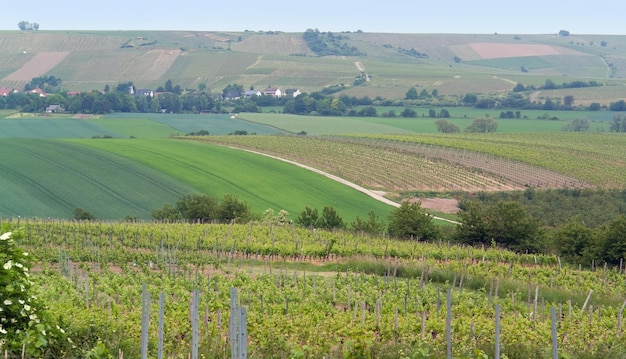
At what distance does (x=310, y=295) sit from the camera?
30.8m

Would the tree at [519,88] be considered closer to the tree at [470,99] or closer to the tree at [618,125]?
the tree at [470,99]

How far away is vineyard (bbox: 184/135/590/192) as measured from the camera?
280 feet

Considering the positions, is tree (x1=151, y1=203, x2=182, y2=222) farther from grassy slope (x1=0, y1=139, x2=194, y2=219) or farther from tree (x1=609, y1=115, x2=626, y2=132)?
tree (x1=609, y1=115, x2=626, y2=132)

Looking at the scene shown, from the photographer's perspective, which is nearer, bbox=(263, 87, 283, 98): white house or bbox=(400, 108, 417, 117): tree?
bbox=(400, 108, 417, 117): tree

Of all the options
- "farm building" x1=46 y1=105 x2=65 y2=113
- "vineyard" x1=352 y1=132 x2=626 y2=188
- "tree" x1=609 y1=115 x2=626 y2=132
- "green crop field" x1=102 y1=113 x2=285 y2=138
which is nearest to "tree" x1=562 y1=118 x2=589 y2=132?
"tree" x1=609 y1=115 x2=626 y2=132

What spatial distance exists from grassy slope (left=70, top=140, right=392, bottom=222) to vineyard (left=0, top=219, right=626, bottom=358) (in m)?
19.0

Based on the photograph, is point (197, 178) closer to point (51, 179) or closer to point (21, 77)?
point (51, 179)

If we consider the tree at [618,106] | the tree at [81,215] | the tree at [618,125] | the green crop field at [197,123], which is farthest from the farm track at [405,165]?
the tree at [618,106]

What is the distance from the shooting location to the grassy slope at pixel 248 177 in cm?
7381

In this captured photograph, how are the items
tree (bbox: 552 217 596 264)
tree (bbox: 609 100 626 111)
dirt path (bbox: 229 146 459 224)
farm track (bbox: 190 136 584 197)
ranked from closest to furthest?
tree (bbox: 552 217 596 264), dirt path (bbox: 229 146 459 224), farm track (bbox: 190 136 584 197), tree (bbox: 609 100 626 111)

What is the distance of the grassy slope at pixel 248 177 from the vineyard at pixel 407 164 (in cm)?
487

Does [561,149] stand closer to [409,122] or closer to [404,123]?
[404,123]

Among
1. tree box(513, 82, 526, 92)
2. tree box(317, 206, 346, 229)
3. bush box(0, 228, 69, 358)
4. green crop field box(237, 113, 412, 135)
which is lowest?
green crop field box(237, 113, 412, 135)

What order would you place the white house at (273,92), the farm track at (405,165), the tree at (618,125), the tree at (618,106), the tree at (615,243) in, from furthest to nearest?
the white house at (273,92) → the tree at (618,106) → the tree at (618,125) → the farm track at (405,165) → the tree at (615,243)
